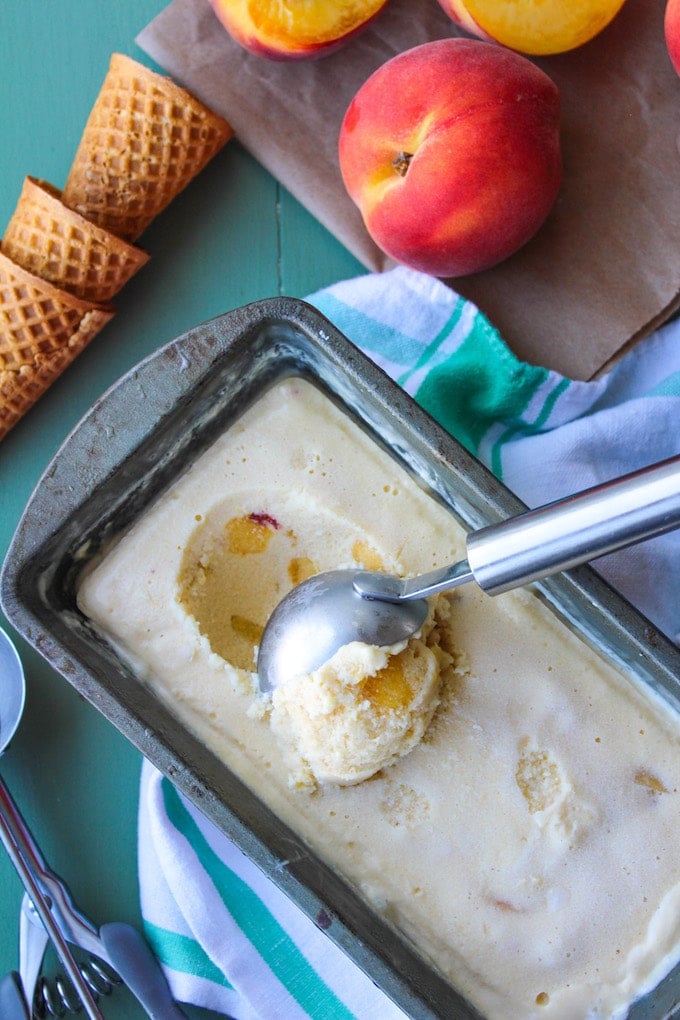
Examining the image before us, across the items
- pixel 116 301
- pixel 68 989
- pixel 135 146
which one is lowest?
pixel 68 989

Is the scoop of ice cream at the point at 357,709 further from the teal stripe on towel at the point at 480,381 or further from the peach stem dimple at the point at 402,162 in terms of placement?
the peach stem dimple at the point at 402,162

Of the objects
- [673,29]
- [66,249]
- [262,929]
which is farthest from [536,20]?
[262,929]

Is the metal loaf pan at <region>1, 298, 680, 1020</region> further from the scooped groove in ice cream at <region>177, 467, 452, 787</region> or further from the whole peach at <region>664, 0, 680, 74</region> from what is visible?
the whole peach at <region>664, 0, 680, 74</region>

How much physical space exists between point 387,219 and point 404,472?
0.31 metres

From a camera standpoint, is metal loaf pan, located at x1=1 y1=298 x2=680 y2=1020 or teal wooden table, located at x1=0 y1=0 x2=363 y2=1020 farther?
teal wooden table, located at x1=0 y1=0 x2=363 y2=1020

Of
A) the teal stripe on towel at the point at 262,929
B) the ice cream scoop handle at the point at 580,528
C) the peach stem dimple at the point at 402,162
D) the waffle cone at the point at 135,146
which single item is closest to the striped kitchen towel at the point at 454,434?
the teal stripe on towel at the point at 262,929

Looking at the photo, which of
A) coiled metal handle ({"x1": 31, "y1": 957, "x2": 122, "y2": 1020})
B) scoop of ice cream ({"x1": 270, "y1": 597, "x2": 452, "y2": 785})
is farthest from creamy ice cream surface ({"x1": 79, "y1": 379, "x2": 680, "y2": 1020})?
coiled metal handle ({"x1": 31, "y1": 957, "x2": 122, "y2": 1020})

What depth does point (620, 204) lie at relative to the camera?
1.26 metres

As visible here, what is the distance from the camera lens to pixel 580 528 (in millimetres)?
809

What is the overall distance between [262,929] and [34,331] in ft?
2.63

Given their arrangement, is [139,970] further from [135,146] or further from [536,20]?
[536,20]

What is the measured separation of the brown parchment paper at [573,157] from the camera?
125 cm

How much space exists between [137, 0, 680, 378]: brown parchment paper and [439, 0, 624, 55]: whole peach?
0.17ft

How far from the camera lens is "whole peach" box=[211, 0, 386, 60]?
117 centimetres
